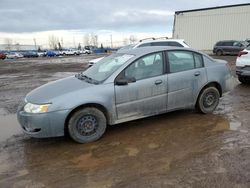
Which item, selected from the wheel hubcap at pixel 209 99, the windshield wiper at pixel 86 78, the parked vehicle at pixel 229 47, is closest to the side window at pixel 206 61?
the wheel hubcap at pixel 209 99

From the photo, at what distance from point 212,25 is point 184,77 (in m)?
39.4

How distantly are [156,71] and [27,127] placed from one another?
2.62 m

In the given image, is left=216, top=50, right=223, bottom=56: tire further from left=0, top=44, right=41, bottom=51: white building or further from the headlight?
left=0, top=44, right=41, bottom=51: white building

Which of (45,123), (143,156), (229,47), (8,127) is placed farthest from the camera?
(229,47)

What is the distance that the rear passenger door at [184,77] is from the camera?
6.10 m

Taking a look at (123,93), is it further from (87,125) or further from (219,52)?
(219,52)

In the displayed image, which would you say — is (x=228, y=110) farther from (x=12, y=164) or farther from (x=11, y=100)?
(x=11, y=100)

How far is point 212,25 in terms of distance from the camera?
141ft

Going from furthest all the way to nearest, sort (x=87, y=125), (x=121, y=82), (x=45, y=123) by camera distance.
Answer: (x=121, y=82) → (x=87, y=125) → (x=45, y=123)

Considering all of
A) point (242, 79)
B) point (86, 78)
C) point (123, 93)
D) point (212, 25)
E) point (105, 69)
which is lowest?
point (242, 79)

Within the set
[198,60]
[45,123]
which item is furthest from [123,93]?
[198,60]

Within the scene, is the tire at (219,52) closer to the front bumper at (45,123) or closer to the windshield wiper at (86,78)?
the windshield wiper at (86,78)

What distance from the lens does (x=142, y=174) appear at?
4.04 meters

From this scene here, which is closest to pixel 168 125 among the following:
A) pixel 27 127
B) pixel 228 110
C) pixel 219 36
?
pixel 228 110
